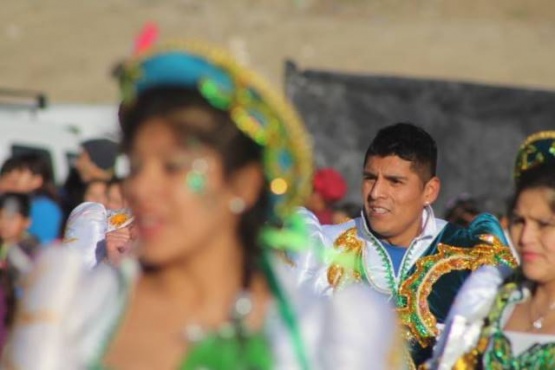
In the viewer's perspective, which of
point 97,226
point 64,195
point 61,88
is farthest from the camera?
point 61,88

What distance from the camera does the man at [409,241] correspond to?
735 centimetres

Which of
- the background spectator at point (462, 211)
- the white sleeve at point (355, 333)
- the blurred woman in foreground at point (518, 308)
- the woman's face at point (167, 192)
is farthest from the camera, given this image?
the background spectator at point (462, 211)

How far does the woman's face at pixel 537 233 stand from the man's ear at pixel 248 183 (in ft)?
5.90

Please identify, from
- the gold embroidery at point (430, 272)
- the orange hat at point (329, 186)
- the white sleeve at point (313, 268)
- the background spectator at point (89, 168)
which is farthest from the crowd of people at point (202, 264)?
the orange hat at point (329, 186)

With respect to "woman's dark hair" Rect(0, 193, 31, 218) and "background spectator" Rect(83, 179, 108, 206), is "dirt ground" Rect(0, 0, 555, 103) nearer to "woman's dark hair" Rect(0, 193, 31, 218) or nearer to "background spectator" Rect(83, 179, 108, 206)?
"background spectator" Rect(83, 179, 108, 206)

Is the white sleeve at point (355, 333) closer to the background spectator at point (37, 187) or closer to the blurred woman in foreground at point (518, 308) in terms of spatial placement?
the blurred woman in foreground at point (518, 308)

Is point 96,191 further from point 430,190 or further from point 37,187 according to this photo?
point 430,190

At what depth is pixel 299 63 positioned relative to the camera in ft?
86.7

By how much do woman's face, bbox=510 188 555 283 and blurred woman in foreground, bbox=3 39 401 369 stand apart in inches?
66.9

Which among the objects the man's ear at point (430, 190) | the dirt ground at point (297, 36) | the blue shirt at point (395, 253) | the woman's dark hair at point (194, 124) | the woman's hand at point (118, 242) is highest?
the dirt ground at point (297, 36)

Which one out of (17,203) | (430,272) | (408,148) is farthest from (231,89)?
(17,203)

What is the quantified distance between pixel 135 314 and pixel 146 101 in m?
0.41

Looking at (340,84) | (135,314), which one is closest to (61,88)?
(340,84)

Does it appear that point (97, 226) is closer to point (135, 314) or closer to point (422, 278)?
point (422, 278)
